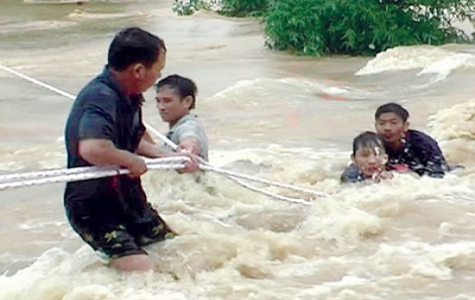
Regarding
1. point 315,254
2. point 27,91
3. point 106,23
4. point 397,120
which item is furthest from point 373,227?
point 106,23

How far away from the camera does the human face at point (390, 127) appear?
7617 mm

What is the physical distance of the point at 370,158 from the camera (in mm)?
7305

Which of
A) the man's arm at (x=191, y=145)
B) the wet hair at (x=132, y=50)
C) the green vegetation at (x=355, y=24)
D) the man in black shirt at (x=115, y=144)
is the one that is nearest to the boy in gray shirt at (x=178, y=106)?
the man's arm at (x=191, y=145)

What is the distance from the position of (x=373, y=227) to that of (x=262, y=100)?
659cm

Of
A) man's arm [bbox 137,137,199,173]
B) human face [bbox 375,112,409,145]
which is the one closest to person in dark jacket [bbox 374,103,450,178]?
human face [bbox 375,112,409,145]

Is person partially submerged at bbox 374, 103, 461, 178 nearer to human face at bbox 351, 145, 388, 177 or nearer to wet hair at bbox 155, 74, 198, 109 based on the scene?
human face at bbox 351, 145, 388, 177

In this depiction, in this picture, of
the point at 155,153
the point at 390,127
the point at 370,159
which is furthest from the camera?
the point at 390,127

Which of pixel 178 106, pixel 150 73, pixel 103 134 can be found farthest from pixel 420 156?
pixel 103 134

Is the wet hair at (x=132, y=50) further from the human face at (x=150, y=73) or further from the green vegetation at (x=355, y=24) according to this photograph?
the green vegetation at (x=355, y=24)

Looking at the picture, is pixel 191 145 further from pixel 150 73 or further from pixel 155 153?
pixel 150 73

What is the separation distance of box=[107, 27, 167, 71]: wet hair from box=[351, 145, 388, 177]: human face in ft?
8.73

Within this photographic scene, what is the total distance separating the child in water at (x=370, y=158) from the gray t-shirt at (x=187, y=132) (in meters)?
1.17

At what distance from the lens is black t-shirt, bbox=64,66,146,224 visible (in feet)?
15.9

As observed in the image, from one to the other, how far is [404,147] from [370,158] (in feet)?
1.71
